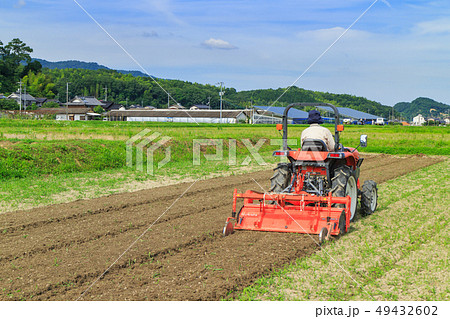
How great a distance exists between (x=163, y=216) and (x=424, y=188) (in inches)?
323

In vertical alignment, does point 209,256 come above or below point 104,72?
below

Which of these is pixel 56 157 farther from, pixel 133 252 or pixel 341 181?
pixel 341 181

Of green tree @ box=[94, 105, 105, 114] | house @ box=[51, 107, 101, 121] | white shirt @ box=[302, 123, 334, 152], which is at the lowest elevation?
white shirt @ box=[302, 123, 334, 152]

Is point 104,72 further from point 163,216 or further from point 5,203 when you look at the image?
point 163,216

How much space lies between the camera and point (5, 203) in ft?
33.6

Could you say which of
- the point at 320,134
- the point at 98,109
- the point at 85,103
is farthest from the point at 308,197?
the point at 85,103

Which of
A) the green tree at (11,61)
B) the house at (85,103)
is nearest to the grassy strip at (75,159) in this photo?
the green tree at (11,61)

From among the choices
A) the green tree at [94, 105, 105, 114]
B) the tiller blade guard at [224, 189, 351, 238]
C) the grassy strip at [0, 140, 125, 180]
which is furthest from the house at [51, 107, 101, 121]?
the tiller blade guard at [224, 189, 351, 238]

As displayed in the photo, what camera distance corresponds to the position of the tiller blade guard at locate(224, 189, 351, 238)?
7270mm

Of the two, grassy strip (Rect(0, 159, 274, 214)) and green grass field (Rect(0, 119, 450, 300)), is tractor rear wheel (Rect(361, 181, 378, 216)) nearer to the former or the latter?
green grass field (Rect(0, 119, 450, 300))

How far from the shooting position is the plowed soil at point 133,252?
5.01m

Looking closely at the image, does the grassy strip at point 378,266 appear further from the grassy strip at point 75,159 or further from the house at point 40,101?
the house at point 40,101

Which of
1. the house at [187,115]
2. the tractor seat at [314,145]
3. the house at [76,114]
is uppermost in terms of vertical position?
the house at [76,114]
